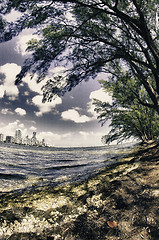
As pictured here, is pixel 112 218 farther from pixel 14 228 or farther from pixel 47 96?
pixel 47 96

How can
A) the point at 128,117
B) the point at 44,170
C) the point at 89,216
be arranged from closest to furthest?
the point at 89,216
the point at 44,170
the point at 128,117

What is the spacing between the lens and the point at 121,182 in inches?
77.3

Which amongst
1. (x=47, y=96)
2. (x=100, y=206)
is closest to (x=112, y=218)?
(x=100, y=206)

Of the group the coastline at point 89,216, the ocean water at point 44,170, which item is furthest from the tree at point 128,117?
the coastline at point 89,216

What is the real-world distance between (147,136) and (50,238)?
46.7 ft

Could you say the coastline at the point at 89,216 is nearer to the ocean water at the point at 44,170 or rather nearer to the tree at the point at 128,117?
the ocean water at the point at 44,170

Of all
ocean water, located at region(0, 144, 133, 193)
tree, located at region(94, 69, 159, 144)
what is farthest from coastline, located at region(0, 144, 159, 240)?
tree, located at region(94, 69, 159, 144)

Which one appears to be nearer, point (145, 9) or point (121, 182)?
point (121, 182)

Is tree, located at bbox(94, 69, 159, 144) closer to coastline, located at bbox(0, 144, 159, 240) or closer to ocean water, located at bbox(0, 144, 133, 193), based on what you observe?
ocean water, located at bbox(0, 144, 133, 193)

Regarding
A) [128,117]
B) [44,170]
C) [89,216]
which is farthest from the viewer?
[128,117]

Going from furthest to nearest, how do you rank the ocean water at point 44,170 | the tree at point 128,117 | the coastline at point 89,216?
the tree at point 128,117
the ocean water at point 44,170
the coastline at point 89,216

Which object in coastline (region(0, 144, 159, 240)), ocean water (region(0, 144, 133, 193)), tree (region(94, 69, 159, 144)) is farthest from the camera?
tree (region(94, 69, 159, 144))

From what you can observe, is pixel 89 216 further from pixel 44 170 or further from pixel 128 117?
pixel 128 117

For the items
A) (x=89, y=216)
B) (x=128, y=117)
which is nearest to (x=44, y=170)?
(x=89, y=216)
